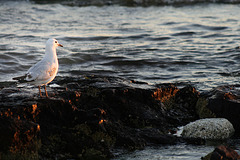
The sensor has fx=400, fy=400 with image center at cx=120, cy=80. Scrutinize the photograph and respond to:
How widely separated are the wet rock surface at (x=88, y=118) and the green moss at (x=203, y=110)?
0.04 metres

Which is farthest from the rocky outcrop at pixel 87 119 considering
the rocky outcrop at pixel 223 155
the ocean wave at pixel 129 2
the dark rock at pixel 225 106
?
the ocean wave at pixel 129 2

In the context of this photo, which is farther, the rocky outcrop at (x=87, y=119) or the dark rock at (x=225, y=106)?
the dark rock at (x=225, y=106)

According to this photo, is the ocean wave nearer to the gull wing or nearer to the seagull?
the seagull

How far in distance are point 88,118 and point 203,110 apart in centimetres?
294

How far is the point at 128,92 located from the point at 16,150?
291 cm

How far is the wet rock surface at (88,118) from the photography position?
5980 mm

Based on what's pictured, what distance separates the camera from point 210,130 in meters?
7.46

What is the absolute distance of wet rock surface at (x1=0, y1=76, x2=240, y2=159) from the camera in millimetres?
5980

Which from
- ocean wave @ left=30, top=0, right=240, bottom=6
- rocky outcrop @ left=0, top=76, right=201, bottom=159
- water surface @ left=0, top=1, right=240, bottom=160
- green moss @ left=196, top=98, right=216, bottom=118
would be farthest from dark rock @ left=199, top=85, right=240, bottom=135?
ocean wave @ left=30, top=0, right=240, bottom=6

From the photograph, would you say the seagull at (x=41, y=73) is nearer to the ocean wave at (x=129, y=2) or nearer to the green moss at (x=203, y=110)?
the green moss at (x=203, y=110)

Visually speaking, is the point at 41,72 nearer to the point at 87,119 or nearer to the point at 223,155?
the point at 87,119

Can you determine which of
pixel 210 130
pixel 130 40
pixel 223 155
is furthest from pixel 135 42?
pixel 223 155

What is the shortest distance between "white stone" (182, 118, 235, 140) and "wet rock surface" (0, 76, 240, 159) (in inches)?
16.5

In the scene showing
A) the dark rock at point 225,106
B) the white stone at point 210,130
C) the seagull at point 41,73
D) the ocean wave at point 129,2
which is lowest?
the white stone at point 210,130
